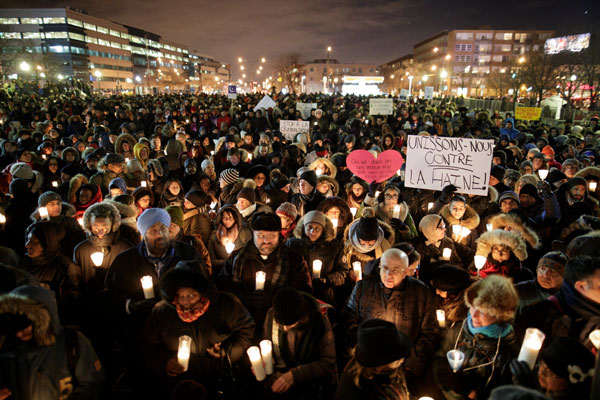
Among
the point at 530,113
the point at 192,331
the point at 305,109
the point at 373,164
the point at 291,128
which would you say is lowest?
the point at 192,331

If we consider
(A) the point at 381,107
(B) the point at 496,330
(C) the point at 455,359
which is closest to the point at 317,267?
(C) the point at 455,359

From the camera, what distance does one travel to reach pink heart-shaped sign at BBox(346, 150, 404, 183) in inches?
226

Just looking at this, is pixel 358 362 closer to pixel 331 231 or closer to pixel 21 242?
pixel 331 231

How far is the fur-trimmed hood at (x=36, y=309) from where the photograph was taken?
6.47 feet

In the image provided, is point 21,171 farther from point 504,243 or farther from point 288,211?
point 504,243

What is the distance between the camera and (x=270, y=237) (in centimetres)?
306

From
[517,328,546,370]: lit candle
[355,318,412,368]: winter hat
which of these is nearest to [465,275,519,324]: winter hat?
[517,328,546,370]: lit candle

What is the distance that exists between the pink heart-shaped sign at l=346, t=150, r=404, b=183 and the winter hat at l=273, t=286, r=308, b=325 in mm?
3761

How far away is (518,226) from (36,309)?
14.4 ft

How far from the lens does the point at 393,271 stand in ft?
8.75

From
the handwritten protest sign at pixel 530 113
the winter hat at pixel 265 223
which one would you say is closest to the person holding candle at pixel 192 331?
the winter hat at pixel 265 223

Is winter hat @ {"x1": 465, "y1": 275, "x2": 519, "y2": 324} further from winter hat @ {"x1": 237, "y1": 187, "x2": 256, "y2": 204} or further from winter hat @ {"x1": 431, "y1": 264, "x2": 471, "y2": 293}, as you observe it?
winter hat @ {"x1": 237, "y1": 187, "x2": 256, "y2": 204}

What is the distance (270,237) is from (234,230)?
100cm

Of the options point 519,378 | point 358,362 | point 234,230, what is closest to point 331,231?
point 234,230
